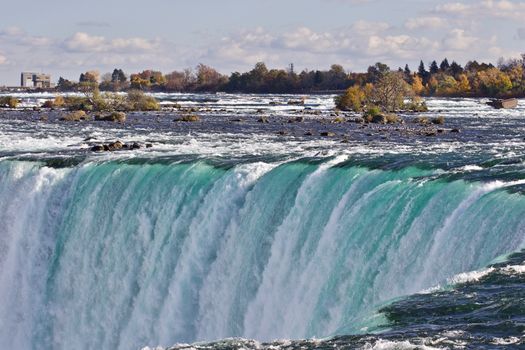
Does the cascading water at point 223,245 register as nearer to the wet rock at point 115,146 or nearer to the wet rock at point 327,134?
the wet rock at point 115,146

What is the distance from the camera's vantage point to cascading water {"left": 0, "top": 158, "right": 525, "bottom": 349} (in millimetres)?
21531

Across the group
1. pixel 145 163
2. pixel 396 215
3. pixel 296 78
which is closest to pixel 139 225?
pixel 145 163

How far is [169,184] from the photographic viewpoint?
98.6ft

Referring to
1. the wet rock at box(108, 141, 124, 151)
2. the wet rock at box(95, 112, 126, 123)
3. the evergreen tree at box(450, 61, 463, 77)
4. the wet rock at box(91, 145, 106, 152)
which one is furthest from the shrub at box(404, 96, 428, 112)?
the evergreen tree at box(450, 61, 463, 77)

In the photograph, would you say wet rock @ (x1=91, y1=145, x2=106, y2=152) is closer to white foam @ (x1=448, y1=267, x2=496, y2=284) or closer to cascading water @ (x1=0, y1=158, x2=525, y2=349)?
cascading water @ (x1=0, y1=158, x2=525, y2=349)

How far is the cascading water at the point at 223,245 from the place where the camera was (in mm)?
21531

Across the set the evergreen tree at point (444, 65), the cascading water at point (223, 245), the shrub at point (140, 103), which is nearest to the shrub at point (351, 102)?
the shrub at point (140, 103)

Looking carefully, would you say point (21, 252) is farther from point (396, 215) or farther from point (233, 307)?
point (396, 215)

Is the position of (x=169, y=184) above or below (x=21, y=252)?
above

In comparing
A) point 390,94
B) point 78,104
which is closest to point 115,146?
point 390,94

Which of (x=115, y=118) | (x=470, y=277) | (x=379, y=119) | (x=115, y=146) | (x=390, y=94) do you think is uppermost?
(x=390, y=94)

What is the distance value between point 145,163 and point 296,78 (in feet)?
540

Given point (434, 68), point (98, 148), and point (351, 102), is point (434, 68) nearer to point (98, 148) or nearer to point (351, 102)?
point (351, 102)

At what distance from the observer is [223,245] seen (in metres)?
26.9
